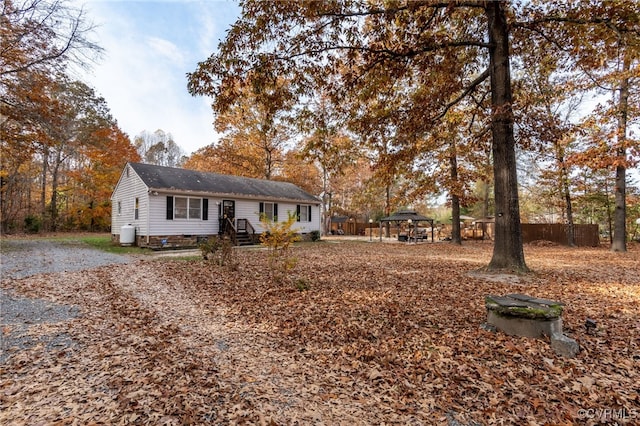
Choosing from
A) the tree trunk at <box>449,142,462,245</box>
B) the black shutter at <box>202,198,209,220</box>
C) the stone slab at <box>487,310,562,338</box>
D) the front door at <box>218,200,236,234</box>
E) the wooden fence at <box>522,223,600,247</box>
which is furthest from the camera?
the wooden fence at <box>522,223,600,247</box>

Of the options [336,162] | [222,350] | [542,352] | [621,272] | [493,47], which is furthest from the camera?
[336,162]

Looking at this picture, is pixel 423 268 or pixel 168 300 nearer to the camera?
pixel 168 300

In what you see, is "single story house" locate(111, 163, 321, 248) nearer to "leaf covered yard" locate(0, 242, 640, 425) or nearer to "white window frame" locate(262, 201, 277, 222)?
"white window frame" locate(262, 201, 277, 222)

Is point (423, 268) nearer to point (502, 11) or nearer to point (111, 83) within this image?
point (502, 11)

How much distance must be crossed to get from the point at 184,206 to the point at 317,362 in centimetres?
1357

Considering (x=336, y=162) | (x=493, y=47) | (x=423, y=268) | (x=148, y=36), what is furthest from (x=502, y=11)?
(x=148, y=36)

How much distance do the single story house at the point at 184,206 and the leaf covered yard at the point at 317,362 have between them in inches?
315

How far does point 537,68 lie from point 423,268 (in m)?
6.88

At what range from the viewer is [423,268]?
8.77m

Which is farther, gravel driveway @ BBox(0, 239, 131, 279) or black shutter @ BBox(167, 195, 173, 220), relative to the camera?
black shutter @ BBox(167, 195, 173, 220)

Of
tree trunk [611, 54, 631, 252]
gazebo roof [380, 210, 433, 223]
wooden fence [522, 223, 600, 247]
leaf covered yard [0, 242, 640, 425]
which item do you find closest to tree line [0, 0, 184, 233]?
leaf covered yard [0, 242, 640, 425]

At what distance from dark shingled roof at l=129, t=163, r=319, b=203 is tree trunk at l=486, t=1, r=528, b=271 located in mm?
12754

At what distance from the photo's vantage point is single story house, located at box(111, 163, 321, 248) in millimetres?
13844

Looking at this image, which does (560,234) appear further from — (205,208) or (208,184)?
(208,184)
